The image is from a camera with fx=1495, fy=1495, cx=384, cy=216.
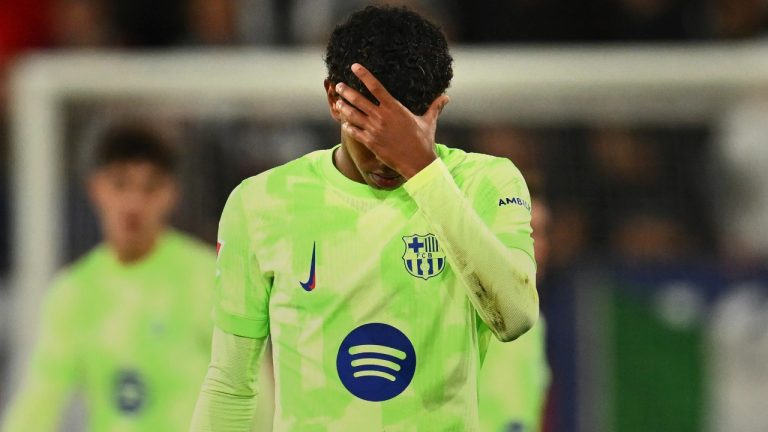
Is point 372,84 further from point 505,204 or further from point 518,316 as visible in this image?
point 518,316

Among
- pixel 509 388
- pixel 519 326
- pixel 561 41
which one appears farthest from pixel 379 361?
pixel 561 41

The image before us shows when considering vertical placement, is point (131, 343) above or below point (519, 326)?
below

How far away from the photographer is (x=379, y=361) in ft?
7.92

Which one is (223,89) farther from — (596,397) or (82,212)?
(596,397)

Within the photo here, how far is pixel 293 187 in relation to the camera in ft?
8.29

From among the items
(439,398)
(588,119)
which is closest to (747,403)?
(588,119)

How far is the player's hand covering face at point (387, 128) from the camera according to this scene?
2.26 metres

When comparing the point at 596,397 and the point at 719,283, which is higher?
the point at 719,283

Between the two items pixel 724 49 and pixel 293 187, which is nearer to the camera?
pixel 293 187

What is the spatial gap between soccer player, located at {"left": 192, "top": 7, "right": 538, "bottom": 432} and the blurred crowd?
4130mm

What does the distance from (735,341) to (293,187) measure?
16.3ft

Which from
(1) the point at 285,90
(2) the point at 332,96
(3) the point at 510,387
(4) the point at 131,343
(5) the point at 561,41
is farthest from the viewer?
(5) the point at 561,41

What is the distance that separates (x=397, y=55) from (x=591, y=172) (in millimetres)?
4884

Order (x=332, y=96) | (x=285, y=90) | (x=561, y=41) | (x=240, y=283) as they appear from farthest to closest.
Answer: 1. (x=561, y=41)
2. (x=285, y=90)
3. (x=240, y=283)
4. (x=332, y=96)
